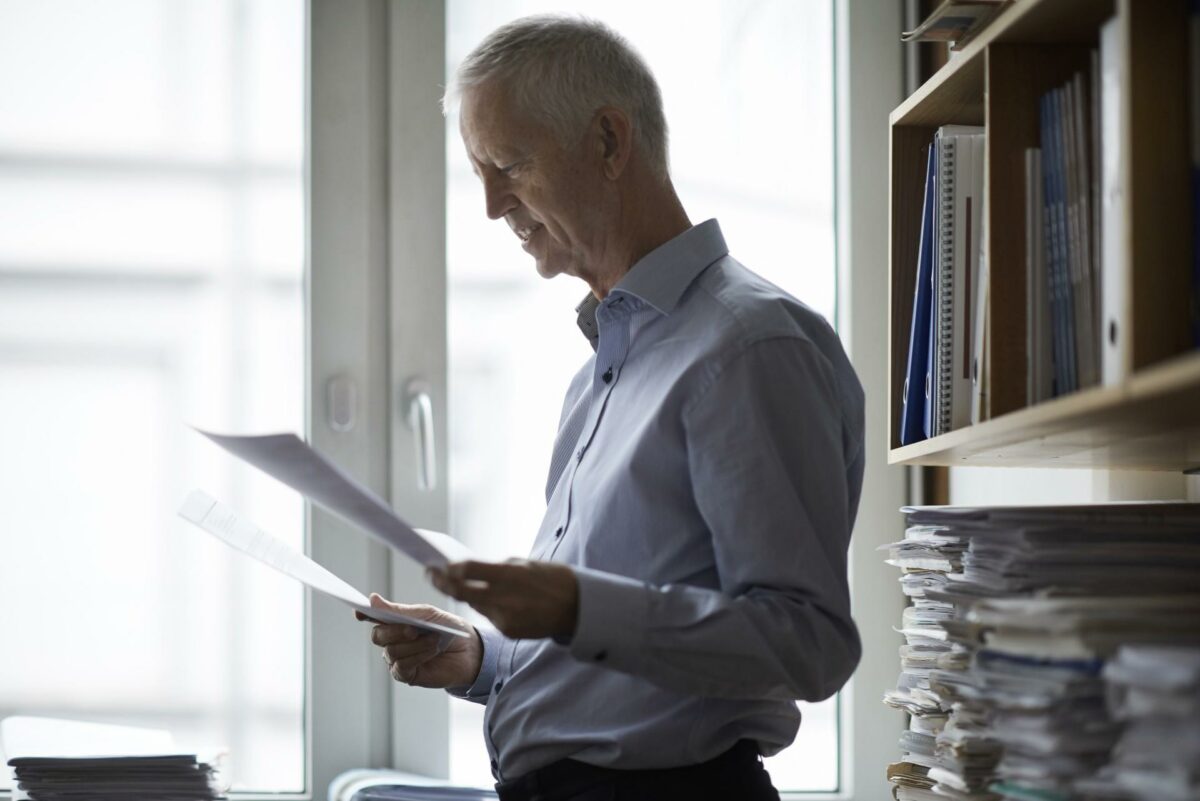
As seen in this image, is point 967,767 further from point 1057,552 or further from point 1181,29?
point 1181,29

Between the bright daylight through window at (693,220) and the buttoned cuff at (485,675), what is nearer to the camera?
the buttoned cuff at (485,675)

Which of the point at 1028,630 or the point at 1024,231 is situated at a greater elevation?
the point at 1024,231

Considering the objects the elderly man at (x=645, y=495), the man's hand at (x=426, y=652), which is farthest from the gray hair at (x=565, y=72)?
the man's hand at (x=426, y=652)

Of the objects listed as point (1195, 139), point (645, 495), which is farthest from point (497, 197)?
point (1195, 139)

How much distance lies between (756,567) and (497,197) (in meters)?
0.55

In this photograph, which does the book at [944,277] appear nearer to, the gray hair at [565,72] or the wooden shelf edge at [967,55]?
the wooden shelf edge at [967,55]

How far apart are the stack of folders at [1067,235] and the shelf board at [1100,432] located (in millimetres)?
49

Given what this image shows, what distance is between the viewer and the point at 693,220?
2344mm

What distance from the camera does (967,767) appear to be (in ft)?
4.08

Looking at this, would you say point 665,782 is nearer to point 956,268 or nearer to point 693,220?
point 956,268

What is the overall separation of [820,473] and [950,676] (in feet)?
1.00

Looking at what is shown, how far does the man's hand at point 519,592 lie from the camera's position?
1029 millimetres

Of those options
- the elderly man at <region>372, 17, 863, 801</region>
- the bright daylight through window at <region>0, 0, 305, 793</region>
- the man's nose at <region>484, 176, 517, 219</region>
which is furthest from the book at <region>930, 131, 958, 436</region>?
the bright daylight through window at <region>0, 0, 305, 793</region>

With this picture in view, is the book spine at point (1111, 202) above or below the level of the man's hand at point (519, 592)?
above
